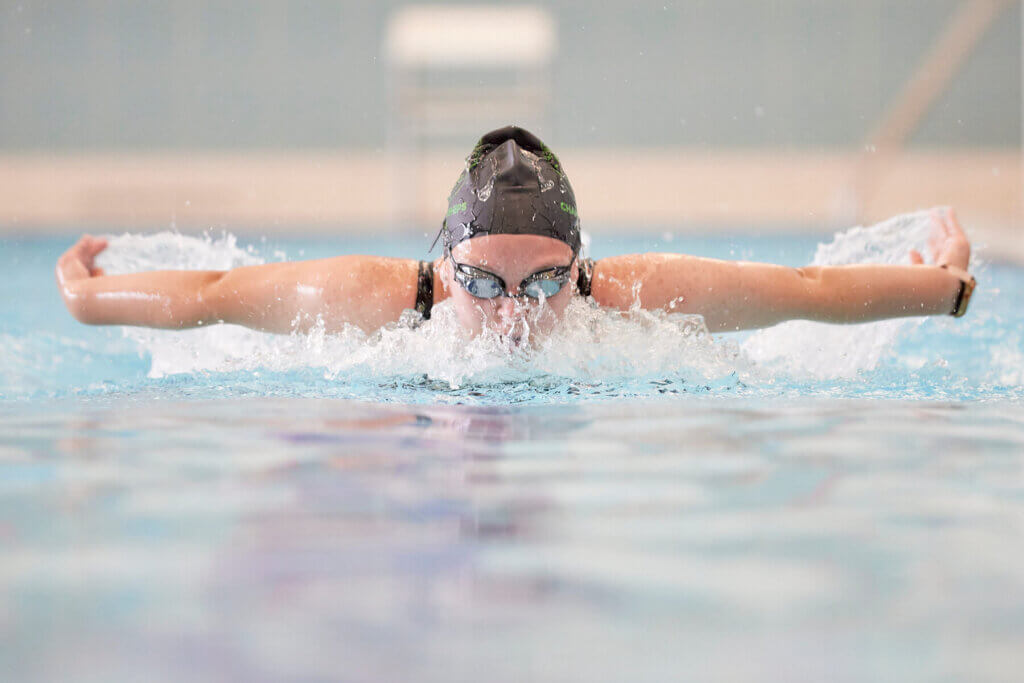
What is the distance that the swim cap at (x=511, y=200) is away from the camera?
2277mm

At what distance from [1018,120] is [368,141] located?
22.7ft

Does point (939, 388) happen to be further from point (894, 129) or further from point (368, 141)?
point (368, 141)

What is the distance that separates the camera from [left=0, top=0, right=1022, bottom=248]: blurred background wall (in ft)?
33.9

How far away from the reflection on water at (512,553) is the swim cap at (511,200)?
69cm

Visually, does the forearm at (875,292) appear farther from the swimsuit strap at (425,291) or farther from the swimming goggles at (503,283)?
the swimsuit strap at (425,291)

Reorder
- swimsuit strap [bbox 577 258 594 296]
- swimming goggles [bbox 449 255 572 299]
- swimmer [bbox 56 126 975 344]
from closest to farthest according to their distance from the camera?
1. swimming goggles [bbox 449 255 572 299]
2. swimmer [bbox 56 126 975 344]
3. swimsuit strap [bbox 577 258 594 296]

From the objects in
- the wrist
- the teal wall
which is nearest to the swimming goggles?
the wrist

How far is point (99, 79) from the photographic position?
10430 mm

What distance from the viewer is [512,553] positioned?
1.06m

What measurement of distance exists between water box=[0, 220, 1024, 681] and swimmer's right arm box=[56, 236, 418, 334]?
0.22m

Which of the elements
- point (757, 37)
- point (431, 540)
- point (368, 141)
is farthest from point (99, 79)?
point (431, 540)

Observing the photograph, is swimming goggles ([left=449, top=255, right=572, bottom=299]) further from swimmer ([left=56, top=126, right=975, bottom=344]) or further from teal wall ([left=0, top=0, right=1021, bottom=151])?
teal wall ([left=0, top=0, right=1021, bottom=151])

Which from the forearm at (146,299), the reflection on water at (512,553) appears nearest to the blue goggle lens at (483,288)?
the reflection on water at (512,553)

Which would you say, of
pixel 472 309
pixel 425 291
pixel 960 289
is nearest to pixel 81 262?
pixel 425 291
